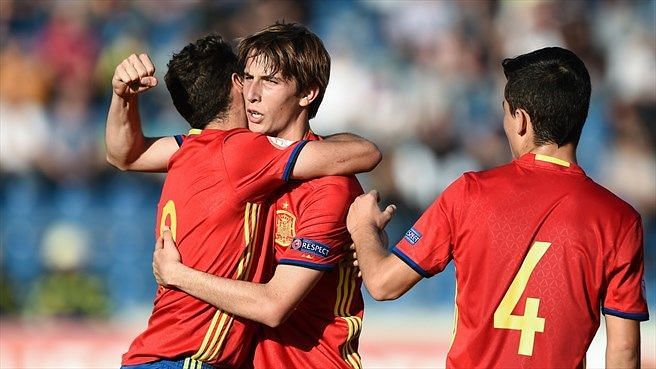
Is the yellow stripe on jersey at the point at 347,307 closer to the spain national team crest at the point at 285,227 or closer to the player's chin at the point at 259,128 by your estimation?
the spain national team crest at the point at 285,227

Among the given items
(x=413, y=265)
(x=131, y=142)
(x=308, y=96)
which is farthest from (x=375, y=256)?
(x=131, y=142)

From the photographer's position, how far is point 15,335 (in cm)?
827

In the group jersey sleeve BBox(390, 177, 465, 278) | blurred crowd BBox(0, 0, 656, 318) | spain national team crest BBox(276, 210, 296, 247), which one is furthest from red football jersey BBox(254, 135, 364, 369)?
blurred crowd BBox(0, 0, 656, 318)

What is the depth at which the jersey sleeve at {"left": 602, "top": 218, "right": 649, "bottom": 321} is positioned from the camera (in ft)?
10.3

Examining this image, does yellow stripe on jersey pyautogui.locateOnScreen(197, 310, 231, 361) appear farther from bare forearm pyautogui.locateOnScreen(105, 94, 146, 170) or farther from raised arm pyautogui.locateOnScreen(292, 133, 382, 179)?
bare forearm pyautogui.locateOnScreen(105, 94, 146, 170)

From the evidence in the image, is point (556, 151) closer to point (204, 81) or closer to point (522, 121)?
point (522, 121)

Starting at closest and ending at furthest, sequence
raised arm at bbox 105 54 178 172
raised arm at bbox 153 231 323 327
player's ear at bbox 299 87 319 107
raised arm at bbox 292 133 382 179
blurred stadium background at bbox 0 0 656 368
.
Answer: raised arm at bbox 153 231 323 327, raised arm at bbox 292 133 382 179, player's ear at bbox 299 87 319 107, raised arm at bbox 105 54 178 172, blurred stadium background at bbox 0 0 656 368

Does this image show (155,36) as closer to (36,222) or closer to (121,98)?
(36,222)

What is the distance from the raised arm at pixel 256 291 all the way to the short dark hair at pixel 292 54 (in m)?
0.71

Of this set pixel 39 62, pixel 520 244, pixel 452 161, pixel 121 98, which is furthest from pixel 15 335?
pixel 520 244

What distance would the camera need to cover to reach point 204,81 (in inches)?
152

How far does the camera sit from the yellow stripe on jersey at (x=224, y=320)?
3529mm

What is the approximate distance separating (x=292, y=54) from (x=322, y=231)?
2.20 ft

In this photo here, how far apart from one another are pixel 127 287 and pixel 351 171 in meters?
5.54
